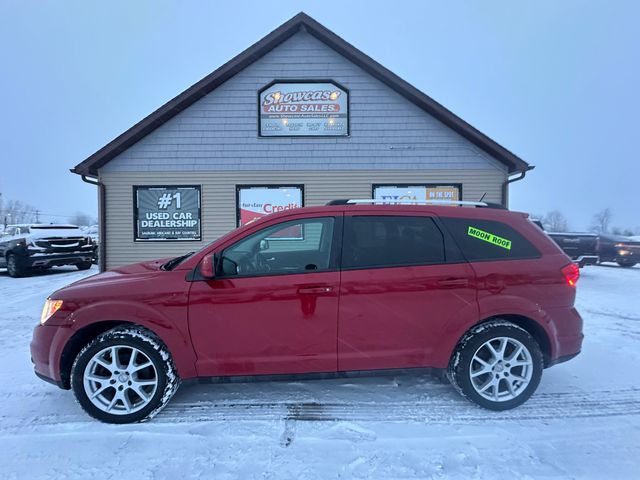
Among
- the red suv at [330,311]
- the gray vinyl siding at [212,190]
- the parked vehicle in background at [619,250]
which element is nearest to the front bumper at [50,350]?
the red suv at [330,311]

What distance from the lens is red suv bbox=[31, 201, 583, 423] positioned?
2.80 meters

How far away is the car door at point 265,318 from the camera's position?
280cm

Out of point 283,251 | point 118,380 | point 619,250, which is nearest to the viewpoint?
point 118,380

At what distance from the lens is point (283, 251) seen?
3211mm

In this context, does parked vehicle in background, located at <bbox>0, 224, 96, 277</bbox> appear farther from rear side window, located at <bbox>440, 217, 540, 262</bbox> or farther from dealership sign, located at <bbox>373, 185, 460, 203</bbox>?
rear side window, located at <bbox>440, 217, 540, 262</bbox>

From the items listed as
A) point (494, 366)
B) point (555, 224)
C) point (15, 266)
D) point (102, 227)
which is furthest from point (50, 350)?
point (555, 224)

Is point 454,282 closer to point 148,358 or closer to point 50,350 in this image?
point 148,358

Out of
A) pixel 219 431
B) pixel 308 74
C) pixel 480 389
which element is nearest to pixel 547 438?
pixel 480 389

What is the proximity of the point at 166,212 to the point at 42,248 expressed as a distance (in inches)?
229

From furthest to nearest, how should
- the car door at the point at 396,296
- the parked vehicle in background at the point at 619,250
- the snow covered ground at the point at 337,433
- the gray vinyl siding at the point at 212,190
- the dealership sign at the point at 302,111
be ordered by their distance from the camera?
1. the parked vehicle in background at the point at 619,250
2. the dealership sign at the point at 302,111
3. the gray vinyl siding at the point at 212,190
4. the car door at the point at 396,296
5. the snow covered ground at the point at 337,433

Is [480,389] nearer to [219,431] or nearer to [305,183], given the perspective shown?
[219,431]

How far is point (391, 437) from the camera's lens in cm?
264

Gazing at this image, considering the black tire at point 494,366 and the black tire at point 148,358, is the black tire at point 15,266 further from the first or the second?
the black tire at point 494,366

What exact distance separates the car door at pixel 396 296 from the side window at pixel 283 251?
21cm
